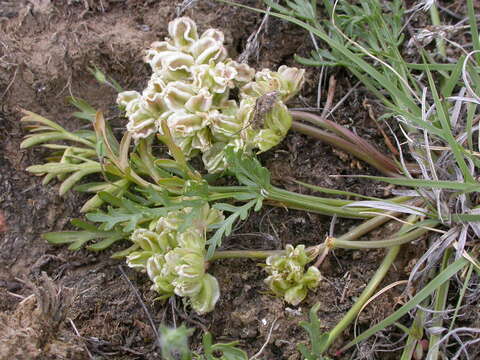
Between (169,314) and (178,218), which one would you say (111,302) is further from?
(178,218)

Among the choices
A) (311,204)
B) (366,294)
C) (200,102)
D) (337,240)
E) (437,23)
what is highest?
(437,23)

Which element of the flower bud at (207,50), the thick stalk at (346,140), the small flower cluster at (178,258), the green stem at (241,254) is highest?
the flower bud at (207,50)

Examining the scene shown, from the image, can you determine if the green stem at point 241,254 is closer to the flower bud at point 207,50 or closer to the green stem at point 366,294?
the green stem at point 366,294

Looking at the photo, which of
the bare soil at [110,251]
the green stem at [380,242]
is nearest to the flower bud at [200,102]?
the bare soil at [110,251]

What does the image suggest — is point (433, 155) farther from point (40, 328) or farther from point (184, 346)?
point (40, 328)

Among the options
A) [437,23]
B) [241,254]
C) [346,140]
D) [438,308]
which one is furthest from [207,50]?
[438,308]

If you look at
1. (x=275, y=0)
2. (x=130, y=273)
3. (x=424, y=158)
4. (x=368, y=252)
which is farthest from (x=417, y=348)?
(x=275, y=0)

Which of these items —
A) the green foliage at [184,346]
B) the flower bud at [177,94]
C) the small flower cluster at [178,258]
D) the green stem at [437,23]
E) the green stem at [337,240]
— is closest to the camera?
the green foliage at [184,346]
